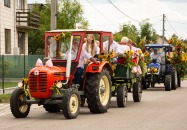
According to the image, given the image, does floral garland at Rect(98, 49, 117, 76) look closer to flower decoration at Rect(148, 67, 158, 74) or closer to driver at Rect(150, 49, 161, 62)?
flower decoration at Rect(148, 67, 158, 74)

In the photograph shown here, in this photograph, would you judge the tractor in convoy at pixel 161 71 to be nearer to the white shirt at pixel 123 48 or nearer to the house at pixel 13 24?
the white shirt at pixel 123 48

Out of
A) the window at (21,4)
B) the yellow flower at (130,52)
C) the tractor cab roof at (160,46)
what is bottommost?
the yellow flower at (130,52)

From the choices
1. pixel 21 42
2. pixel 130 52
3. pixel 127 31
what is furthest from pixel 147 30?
pixel 130 52

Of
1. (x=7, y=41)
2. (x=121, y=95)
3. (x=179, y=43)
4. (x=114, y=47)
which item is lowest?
(x=121, y=95)

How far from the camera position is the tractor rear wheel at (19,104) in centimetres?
1385

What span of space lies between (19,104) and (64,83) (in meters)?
1.23

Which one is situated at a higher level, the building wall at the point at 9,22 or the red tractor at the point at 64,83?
the building wall at the point at 9,22

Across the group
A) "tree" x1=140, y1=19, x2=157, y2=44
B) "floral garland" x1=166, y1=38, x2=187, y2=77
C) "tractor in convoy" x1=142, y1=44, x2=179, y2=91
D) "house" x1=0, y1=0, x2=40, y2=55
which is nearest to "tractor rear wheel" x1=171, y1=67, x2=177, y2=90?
"tractor in convoy" x1=142, y1=44, x2=179, y2=91

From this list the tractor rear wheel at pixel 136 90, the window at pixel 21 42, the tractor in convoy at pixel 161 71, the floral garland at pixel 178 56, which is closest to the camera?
the tractor rear wheel at pixel 136 90

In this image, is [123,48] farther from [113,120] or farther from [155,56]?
[155,56]

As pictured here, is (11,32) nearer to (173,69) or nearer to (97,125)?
(173,69)

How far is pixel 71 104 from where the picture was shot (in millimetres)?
13531

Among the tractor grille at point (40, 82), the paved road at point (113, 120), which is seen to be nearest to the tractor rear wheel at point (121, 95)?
the paved road at point (113, 120)

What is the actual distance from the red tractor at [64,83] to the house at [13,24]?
21298 mm
